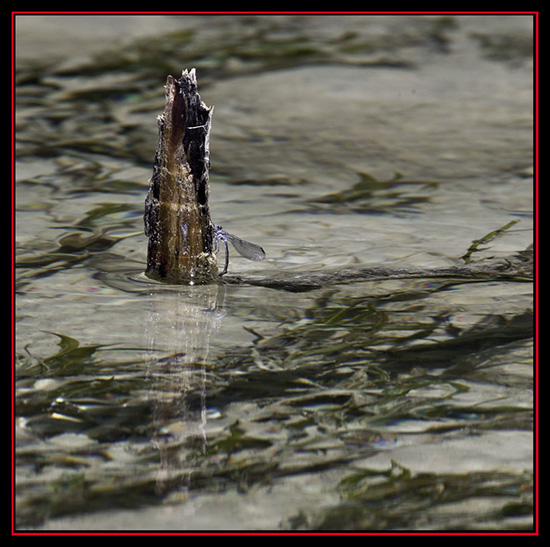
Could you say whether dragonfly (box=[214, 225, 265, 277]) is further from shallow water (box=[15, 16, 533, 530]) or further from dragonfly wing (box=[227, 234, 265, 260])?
shallow water (box=[15, 16, 533, 530])

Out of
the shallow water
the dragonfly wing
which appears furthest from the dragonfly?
the shallow water

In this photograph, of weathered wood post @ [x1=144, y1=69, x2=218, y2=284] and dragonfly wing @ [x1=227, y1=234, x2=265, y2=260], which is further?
dragonfly wing @ [x1=227, y1=234, x2=265, y2=260]

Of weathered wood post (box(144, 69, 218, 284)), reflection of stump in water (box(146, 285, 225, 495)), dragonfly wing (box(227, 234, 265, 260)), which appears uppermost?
weathered wood post (box(144, 69, 218, 284))

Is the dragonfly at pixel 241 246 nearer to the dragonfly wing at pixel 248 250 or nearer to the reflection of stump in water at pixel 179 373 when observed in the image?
the dragonfly wing at pixel 248 250

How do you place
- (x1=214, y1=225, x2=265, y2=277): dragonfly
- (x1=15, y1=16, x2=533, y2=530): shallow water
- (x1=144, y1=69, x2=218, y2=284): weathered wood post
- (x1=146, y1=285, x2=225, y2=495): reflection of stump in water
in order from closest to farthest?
(x1=15, y1=16, x2=533, y2=530): shallow water, (x1=146, y1=285, x2=225, y2=495): reflection of stump in water, (x1=144, y1=69, x2=218, y2=284): weathered wood post, (x1=214, y1=225, x2=265, y2=277): dragonfly

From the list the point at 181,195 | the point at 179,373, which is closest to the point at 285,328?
the point at 179,373

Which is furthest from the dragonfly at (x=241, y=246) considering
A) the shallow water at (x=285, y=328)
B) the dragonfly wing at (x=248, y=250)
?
the shallow water at (x=285, y=328)

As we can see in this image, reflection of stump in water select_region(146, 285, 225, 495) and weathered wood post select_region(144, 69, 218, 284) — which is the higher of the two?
weathered wood post select_region(144, 69, 218, 284)

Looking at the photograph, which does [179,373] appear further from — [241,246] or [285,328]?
[241,246]
